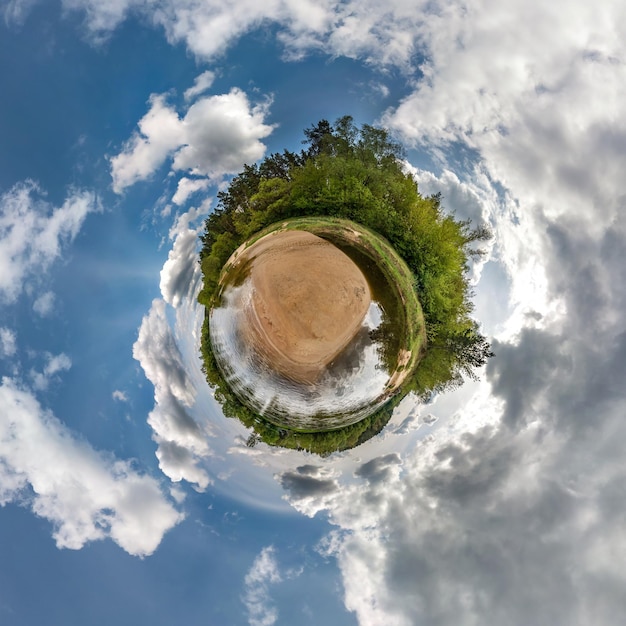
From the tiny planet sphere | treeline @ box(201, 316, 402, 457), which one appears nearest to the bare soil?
the tiny planet sphere

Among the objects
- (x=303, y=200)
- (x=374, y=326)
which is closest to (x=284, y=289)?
(x=374, y=326)

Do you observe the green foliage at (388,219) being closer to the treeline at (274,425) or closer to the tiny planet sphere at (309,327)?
the tiny planet sphere at (309,327)

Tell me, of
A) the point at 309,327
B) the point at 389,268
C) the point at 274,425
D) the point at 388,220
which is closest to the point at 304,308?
the point at 309,327

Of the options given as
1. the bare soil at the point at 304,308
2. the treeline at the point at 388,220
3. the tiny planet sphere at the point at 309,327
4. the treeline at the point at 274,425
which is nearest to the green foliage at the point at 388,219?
the treeline at the point at 388,220

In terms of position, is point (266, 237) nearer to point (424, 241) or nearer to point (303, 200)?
point (303, 200)

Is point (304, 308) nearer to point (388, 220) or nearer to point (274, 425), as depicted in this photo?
point (388, 220)

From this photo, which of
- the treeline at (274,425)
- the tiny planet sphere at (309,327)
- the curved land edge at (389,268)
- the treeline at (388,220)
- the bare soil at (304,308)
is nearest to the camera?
the bare soil at (304,308)
